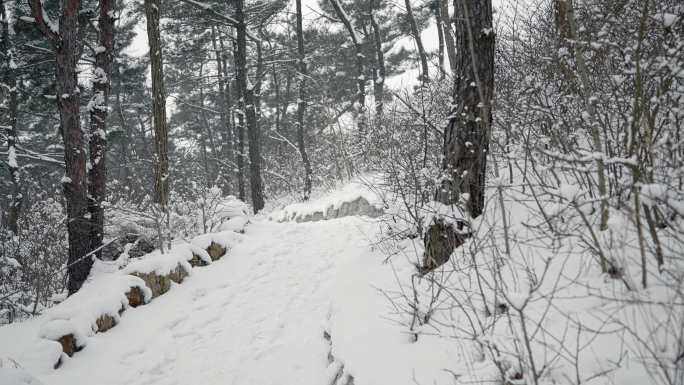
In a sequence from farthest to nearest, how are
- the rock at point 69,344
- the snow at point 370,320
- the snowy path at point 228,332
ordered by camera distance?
1. the rock at point 69,344
2. the snowy path at point 228,332
3. the snow at point 370,320

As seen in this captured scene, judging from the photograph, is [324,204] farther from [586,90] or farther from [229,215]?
[586,90]

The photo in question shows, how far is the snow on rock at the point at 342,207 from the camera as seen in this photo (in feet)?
23.7

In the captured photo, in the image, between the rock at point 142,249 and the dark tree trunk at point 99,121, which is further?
the rock at point 142,249

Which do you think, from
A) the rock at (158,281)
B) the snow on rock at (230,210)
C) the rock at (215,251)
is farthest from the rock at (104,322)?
the snow on rock at (230,210)

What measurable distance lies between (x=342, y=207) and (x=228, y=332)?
4.80m

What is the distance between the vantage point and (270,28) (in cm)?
1434

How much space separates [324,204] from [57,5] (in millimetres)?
8820

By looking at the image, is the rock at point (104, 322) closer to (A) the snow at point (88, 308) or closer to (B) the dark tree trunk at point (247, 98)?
(A) the snow at point (88, 308)

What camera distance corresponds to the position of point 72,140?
16.5 ft

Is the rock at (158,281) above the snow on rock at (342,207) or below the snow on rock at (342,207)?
below

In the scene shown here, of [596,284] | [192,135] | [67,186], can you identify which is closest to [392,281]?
[596,284]

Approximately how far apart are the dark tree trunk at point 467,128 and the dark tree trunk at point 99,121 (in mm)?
4921

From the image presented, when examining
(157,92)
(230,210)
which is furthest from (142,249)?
(157,92)

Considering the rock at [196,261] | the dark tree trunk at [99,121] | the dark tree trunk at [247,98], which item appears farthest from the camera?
the dark tree trunk at [247,98]
